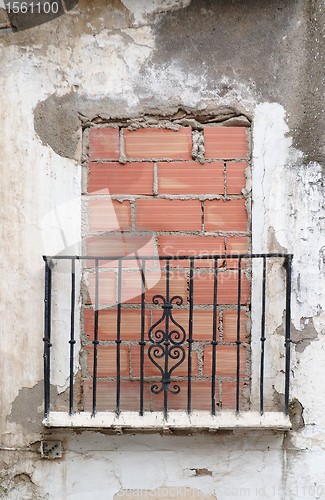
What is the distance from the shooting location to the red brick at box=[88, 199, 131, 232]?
261 centimetres

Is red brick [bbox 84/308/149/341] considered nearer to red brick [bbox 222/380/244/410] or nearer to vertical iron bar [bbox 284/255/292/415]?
red brick [bbox 222/380/244/410]

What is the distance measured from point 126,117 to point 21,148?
52 cm

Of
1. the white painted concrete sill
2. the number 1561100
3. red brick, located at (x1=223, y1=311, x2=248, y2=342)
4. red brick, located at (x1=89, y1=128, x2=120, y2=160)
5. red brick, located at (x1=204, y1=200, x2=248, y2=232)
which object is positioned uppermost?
the number 1561100

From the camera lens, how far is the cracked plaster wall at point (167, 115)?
8.37 feet

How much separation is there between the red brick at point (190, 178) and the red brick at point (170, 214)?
2.5 inches

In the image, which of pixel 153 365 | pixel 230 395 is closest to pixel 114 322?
pixel 153 365

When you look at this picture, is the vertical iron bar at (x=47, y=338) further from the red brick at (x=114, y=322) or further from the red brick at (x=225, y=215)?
the red brick at (x=225, y=215)

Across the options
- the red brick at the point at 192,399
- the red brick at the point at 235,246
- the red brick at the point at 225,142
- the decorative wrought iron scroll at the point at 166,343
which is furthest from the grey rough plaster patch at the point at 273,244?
the red brick at the point at 192,399

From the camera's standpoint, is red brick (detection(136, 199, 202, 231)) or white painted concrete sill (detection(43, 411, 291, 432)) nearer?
white painted concrete sill (detection(43, 411, 291, 432))

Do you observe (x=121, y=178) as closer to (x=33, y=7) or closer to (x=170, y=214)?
(x=170, y=214)

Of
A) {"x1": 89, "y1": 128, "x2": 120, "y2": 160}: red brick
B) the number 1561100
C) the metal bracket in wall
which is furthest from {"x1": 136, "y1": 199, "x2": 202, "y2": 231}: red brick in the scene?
the metal bracket in wall

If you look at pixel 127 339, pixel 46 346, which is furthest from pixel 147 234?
pixel 46 346

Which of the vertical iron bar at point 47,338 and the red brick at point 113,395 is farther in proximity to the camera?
the red brick at point 113,395

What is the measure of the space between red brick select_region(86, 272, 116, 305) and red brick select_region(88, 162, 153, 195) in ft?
1.33
